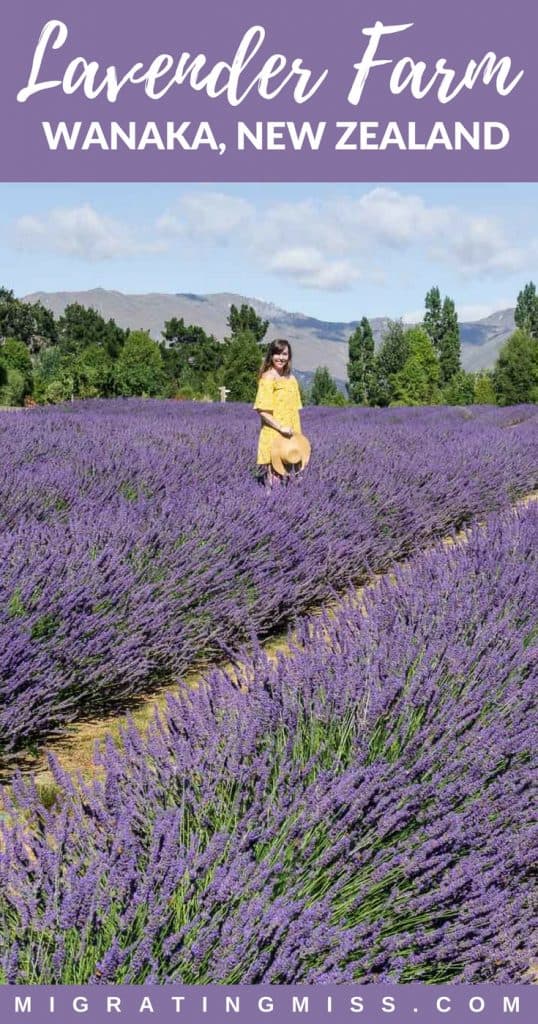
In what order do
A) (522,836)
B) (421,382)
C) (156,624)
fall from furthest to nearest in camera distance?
(421,382) < (156,624) < (522,836)

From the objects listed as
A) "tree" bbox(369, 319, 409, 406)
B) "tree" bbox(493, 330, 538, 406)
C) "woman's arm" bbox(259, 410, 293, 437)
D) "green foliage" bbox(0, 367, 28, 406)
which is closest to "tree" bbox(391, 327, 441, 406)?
"tree" bbox(369, 319, 409, 406)

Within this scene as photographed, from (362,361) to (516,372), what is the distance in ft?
28.2

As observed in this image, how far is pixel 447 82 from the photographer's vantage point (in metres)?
4.93

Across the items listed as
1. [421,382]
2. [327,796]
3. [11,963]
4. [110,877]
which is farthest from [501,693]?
[421,382]

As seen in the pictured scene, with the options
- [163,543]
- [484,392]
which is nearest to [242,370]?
[484,392]

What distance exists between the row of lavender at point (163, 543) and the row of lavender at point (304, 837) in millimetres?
782

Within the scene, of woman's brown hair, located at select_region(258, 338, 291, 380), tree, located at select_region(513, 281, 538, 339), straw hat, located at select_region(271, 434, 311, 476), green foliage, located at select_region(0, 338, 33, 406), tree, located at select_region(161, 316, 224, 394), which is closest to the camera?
woman's brown hair, located at select_region(258, 338, 291, 380)

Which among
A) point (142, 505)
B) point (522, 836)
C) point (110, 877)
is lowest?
point (522, 836)

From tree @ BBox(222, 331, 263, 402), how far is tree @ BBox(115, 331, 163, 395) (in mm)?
2852

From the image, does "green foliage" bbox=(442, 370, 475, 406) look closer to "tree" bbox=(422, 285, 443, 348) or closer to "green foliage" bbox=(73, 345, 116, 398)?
"tree" bbox=(422, 285, 443, 348)

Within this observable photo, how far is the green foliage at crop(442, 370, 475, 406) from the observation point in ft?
161

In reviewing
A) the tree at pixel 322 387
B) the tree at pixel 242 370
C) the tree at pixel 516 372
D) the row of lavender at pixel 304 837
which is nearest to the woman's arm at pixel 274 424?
the row of lavender at pixel 304 837

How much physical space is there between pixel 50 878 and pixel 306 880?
416 mm

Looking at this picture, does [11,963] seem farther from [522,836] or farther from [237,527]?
[237,527]
